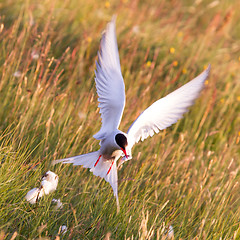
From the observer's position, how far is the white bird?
2945 mm

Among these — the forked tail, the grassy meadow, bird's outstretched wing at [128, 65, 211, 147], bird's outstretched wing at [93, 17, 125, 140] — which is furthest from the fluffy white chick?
bird's outstretched wing at [128, 65, 211, 147]

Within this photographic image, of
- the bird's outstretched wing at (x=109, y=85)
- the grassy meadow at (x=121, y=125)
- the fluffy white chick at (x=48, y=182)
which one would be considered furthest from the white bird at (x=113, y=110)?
the fluffy white chick at (x=48, y=182)

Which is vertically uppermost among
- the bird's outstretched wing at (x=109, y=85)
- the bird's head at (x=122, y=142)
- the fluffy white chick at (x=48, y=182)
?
the bird's outstretched wing at (x=109, y=85)

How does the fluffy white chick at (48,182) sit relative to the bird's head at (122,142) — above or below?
below

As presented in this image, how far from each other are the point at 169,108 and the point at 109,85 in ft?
1.61

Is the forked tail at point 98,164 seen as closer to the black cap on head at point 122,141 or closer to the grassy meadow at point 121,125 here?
the grassy meadow at point 121,125

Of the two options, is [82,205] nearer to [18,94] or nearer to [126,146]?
[126,146]

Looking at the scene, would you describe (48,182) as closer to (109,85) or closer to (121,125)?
(109,85)

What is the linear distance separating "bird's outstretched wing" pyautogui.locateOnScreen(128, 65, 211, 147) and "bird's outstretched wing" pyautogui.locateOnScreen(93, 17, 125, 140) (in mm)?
176

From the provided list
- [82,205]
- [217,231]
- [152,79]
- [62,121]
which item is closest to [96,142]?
[62,121]

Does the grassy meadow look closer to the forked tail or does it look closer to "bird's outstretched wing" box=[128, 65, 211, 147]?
the forked tail

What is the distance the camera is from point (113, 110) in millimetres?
3062

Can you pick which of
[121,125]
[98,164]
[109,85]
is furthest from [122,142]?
[121,125]

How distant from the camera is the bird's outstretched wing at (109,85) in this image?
3.04 metres
